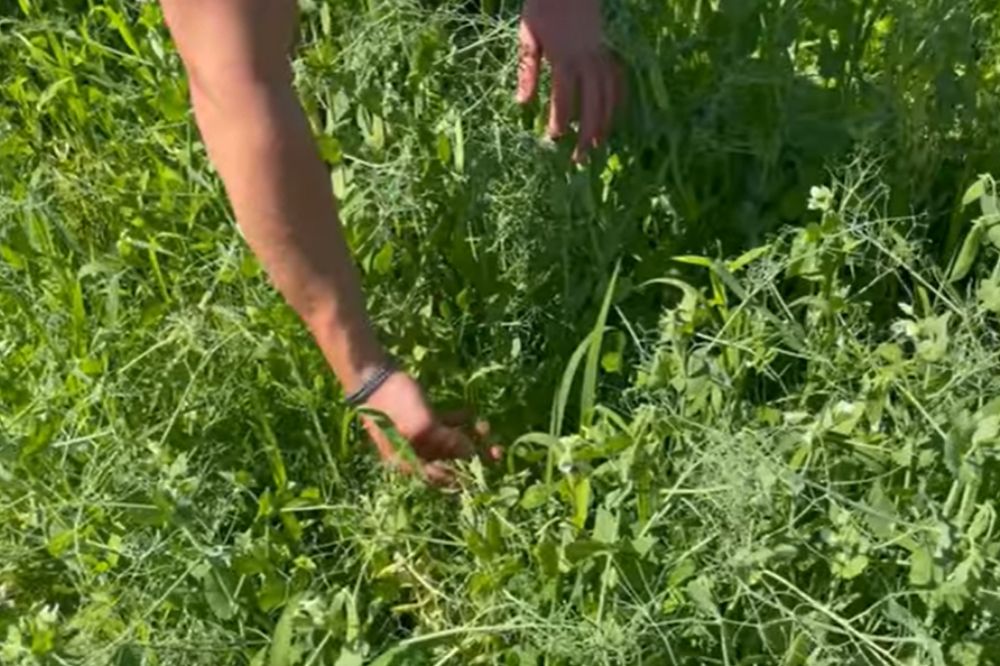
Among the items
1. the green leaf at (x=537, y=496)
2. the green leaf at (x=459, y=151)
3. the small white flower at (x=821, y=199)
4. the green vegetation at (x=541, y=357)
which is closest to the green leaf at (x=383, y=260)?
the green vegetation at (x=541, y=357)

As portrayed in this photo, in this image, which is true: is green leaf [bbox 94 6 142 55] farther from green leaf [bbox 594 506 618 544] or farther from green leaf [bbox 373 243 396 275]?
green leaf [bbox 594 506 618 544]

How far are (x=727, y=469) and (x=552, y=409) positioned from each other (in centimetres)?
29

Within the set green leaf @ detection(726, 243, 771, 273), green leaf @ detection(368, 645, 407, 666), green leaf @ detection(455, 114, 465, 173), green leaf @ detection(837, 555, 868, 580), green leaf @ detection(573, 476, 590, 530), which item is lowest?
green leaf @ detection(368, 645, 407, 666)

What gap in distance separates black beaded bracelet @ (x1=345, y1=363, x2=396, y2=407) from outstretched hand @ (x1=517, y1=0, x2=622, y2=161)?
1.43ft

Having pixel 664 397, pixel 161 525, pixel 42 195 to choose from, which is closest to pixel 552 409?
pixel 664 397

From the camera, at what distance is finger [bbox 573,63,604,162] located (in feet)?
6.07

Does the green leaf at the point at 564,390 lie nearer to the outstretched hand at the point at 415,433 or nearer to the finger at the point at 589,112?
the outstretched hand at the point at 415,433

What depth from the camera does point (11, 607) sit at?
1648 mm

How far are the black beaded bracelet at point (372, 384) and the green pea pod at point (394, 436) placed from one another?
0.7 inches

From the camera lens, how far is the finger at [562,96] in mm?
1864

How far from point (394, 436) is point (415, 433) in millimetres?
21

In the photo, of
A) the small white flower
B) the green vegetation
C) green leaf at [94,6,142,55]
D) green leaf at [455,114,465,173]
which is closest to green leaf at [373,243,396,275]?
the green vegetation

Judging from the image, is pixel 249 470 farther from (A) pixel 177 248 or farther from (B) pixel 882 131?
(B) pixel 882 131

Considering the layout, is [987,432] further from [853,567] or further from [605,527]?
[605,527]
